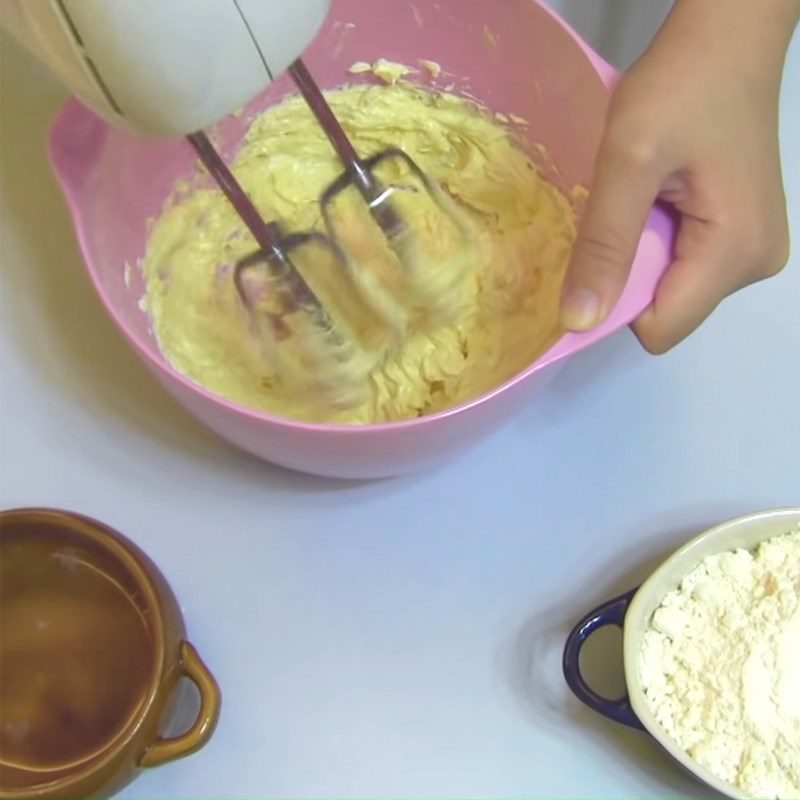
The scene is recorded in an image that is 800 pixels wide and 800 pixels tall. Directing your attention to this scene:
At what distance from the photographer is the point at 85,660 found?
63 centimetres

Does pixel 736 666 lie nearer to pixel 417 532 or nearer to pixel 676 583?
pixel 676 583

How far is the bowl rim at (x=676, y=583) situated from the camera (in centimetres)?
55

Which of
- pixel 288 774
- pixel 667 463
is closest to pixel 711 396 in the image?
pixel 667 463

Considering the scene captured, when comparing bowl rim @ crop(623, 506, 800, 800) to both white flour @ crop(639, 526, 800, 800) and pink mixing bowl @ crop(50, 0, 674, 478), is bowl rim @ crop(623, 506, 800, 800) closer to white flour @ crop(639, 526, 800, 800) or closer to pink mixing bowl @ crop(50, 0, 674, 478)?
white flour @ crop(639, 526, 800, 800)

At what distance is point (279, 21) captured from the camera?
42cm

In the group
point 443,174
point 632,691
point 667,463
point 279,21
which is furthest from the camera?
point 443,174

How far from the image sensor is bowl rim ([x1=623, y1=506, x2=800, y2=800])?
1.80 ft

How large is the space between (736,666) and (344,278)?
13.8 inches

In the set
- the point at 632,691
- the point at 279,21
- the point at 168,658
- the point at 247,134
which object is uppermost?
the point at 279,21

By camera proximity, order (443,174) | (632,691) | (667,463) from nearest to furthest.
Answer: (632,691)
(667,463)
(443,174)

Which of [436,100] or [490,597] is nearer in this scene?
[490,597]

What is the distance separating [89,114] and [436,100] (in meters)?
0.28

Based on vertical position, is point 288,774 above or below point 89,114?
below

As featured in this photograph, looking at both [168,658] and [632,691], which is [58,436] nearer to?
[168,658]
